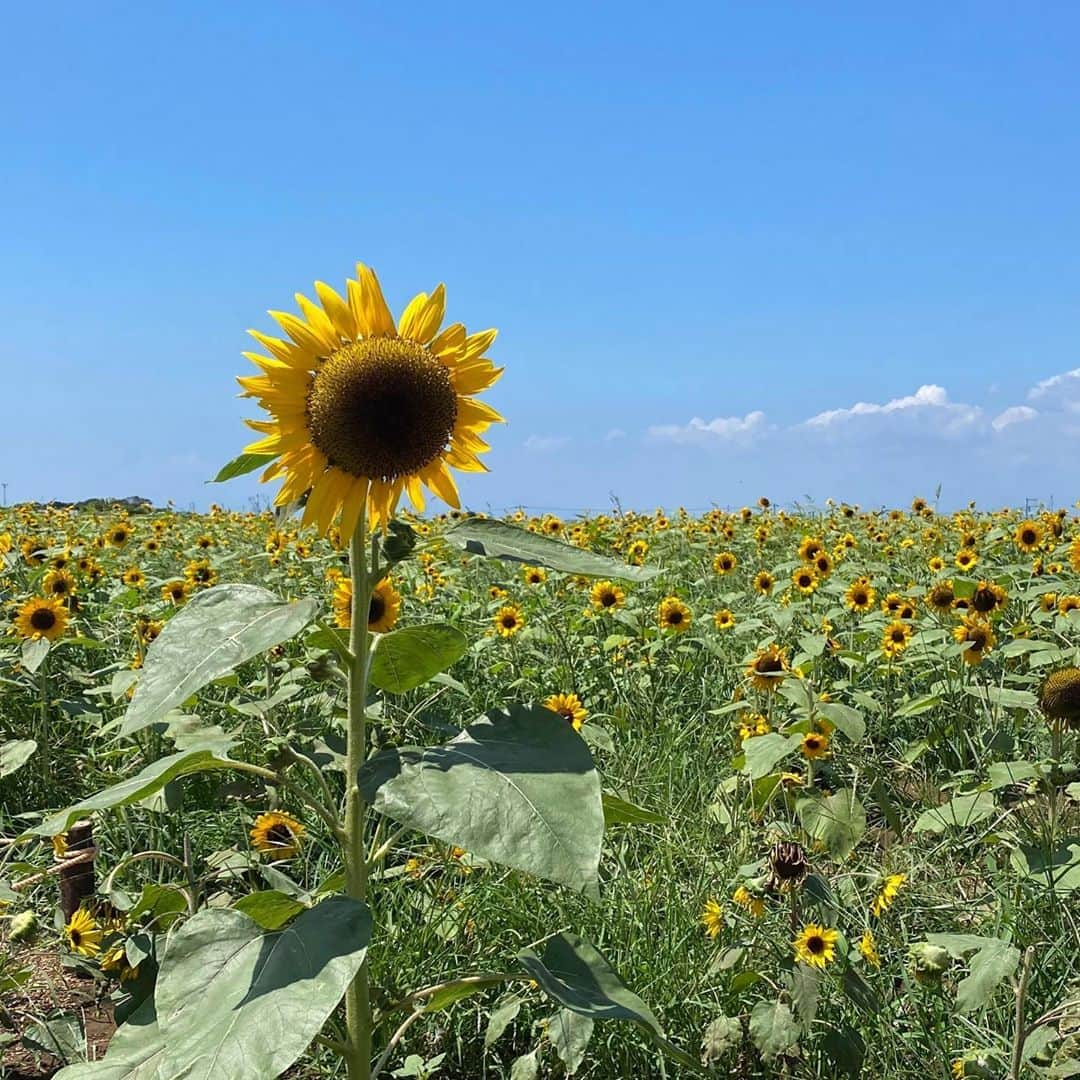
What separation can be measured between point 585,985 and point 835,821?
136cm

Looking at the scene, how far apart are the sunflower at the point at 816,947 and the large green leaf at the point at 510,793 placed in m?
1.10

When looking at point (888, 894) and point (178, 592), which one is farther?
point (178, 592)

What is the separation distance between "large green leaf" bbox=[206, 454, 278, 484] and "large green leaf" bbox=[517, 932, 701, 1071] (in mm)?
832

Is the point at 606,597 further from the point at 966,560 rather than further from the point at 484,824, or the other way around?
the point at 484,824

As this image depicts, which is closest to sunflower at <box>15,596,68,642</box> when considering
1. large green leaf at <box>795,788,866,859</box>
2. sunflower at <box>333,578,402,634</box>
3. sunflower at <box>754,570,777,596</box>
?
sunflower at <box>333,578,402,634</box>

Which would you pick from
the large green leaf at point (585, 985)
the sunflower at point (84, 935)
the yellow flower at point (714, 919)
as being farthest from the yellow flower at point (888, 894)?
the sunflower at point (84, 935)


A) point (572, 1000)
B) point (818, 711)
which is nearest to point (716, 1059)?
point (572, 1000)

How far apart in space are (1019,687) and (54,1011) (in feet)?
12.0

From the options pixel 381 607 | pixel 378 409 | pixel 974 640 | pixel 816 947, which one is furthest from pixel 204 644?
pixel 974 640

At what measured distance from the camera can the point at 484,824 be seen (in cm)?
121

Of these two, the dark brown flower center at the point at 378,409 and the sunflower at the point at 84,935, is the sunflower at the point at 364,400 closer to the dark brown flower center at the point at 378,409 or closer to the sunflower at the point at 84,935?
the dark brown flower center at the point at 378,409

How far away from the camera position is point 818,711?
300 centimetres

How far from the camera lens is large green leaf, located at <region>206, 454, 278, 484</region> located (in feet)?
5.57

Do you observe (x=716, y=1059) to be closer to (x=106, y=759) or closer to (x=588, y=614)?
(x=106, y=759)
